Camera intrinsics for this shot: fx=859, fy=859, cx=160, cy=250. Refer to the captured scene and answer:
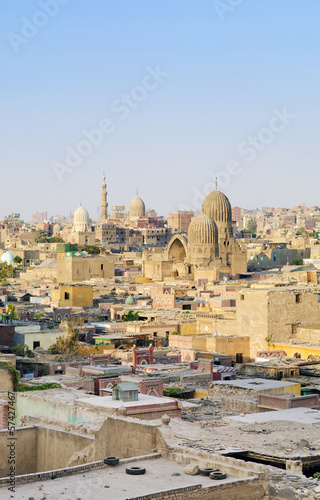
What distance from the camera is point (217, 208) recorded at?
6962 centimetres

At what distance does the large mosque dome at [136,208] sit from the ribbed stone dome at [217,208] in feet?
277

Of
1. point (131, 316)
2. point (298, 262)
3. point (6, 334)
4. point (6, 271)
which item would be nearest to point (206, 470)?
point (6, 334)

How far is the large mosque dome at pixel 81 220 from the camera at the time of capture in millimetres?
134125

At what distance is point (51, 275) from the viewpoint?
214ft

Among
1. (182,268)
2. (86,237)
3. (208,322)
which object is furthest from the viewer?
(86,237)

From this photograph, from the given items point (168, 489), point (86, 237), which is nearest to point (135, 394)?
point (168, 489)

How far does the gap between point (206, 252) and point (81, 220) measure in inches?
2905

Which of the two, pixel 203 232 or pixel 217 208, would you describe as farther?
pixel 217 208

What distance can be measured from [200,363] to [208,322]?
897cm

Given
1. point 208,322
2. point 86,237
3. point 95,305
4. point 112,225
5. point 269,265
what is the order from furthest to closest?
point 112,225
point 86,237
point 269,265
point 95,305
point 208,322

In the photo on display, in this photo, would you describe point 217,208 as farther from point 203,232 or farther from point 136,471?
point 136,471

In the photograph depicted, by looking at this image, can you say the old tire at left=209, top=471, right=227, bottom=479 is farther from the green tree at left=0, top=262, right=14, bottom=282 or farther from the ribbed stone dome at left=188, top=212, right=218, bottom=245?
the green tree at left=0, top=262, right=14, bottom=282

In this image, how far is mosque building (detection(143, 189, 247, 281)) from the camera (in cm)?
6147

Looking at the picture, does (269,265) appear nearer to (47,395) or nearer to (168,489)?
(47,395)
